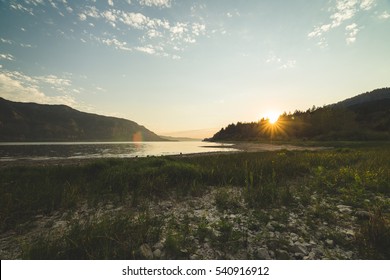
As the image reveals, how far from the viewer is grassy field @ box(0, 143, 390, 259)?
4410 millimetres

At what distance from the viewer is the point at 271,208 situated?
281 inches

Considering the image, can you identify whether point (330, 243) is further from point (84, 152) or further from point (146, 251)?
point (84, 152)

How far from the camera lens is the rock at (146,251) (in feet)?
13.9

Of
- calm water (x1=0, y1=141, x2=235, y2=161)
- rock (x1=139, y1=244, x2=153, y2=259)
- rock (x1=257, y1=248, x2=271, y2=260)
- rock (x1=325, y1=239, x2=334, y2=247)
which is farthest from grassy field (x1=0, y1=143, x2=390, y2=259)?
calm water (x1=0, y1=141, x2=235, y2=161)

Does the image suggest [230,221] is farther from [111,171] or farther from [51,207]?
[111,171]

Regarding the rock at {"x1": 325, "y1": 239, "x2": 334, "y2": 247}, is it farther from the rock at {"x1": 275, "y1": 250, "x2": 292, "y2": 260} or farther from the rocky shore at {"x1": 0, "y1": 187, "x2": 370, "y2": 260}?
the rock at {"x1": 275, "y1": 250, "x2": 292, "y2": 260}

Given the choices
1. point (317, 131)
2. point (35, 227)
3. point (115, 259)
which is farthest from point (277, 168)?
point (317, 131)

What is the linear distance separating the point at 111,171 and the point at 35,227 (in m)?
5.79

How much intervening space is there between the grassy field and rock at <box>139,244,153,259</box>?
19mm

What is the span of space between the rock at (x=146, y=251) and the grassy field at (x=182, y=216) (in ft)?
0.06

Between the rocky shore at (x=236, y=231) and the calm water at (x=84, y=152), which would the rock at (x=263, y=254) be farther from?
the calm water at (x=84, y=152)

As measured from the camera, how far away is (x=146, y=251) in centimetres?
431

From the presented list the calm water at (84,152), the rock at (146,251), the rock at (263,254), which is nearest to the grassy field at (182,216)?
the rock at (146,251)

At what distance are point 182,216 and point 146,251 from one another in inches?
98.9
